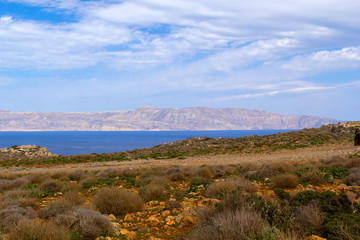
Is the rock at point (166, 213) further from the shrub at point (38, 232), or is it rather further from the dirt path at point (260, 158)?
the dirt path at point (260, 158)

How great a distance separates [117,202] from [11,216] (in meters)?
2.59

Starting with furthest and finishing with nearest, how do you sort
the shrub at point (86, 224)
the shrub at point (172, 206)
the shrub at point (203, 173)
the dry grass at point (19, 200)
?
the shrub at point (203, 173)
the dry grass at point (19, 200)
the shrub at point (172, 206)
the shrub at point (86, 224)

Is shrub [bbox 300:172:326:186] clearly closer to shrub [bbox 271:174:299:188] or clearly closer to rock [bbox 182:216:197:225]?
shrub [bbox 271:174:299:188]

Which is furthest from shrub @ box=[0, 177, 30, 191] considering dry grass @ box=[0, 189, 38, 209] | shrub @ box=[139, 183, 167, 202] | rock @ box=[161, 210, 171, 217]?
rock @ box=[161, 210, 171, 217]

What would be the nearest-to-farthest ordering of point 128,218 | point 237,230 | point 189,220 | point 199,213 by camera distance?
point 237,230
point 199,213
point 189,220
point 128,218

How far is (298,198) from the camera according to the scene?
6.54 meters

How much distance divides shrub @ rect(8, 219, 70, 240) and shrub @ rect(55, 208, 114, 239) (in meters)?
0.36

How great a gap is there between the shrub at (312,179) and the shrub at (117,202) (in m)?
6.38

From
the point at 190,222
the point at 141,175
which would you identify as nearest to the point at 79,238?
the point at 190,222

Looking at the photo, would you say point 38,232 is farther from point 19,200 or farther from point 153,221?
point 19,200

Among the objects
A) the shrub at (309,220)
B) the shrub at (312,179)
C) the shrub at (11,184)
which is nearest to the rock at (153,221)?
the shrub at (309,220)

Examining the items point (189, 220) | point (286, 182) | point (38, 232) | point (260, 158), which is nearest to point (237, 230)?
point (189, 220)

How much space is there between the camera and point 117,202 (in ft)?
25.2

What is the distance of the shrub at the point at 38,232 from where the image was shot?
15.5 feet
